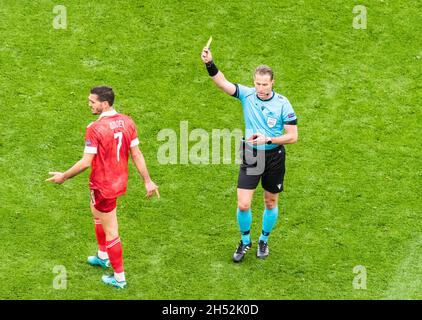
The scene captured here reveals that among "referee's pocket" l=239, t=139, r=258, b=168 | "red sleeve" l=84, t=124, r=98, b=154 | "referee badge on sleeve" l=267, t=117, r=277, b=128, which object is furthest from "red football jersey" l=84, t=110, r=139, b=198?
"referee badge on sleeve" l=267, t=117, r=277, b=128

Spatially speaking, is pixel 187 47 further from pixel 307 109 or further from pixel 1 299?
pixel 1 299

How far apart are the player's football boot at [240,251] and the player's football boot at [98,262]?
1.62 m

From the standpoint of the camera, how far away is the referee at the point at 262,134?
10.8 metres

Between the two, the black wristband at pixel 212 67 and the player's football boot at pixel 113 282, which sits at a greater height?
the black wristband at pixel 212 67

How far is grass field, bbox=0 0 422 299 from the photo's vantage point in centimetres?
1120

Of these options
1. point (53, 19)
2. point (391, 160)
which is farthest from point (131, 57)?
point (391, 160)

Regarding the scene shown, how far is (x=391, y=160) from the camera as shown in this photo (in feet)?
43.5

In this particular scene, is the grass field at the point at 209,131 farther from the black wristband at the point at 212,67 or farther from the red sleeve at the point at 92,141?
the black wristband at the point at 212,67

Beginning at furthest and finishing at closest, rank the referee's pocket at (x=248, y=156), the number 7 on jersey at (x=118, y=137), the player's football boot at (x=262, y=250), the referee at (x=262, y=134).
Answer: the player's football boot at (x=262, y=250), the referee's pocket at (x=248, y=156), the referee at (x=262, y=134), the number 7 on jersey at (x=118, y=137)

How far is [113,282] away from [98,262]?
0.46 m

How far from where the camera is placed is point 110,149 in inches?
404

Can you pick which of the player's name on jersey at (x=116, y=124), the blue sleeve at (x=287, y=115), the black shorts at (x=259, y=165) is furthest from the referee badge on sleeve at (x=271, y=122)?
the player's name on jersey at (x=116, y=124)

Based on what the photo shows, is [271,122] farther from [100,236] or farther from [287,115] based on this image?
[100,236]

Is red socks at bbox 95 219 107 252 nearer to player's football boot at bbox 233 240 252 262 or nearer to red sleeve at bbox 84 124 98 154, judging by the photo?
red sleeve at bbox 84 124 98 154
